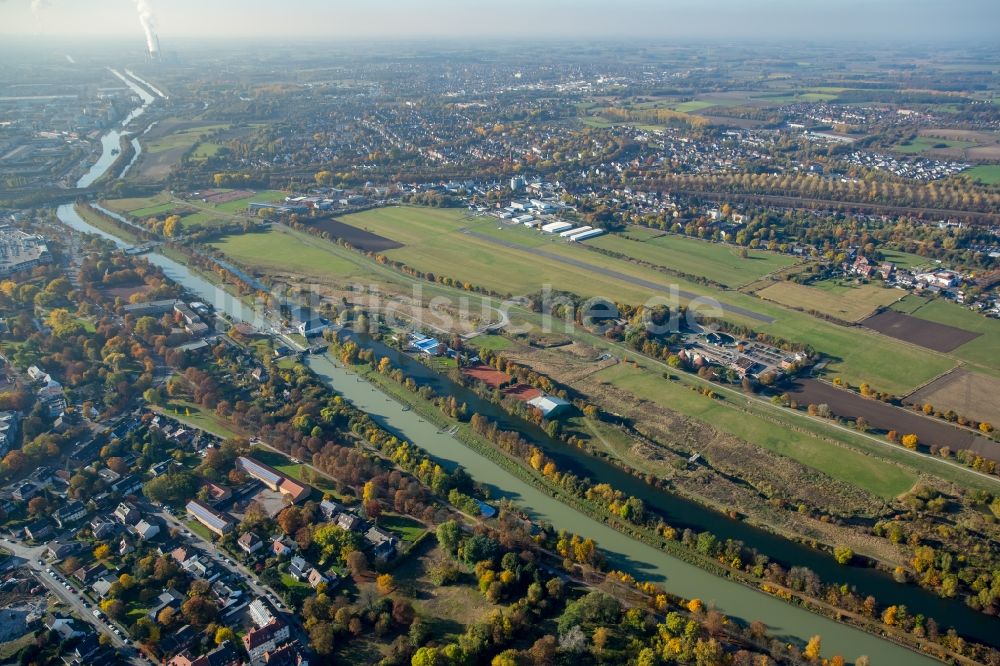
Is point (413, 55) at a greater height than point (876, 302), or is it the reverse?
point (413, 55)

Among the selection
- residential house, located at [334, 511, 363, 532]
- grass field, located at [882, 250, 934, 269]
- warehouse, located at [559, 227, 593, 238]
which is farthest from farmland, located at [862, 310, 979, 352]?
residential house, located at [334, 511, 363, 532]

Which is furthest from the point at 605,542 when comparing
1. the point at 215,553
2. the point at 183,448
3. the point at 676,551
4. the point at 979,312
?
the point at 979,312

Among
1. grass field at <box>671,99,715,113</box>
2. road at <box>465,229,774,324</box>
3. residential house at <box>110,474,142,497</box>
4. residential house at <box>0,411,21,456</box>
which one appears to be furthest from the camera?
grass field at <box>671,99,715,113</box>

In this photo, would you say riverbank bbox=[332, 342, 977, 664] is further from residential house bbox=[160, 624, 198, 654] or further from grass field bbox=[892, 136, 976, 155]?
grass field bbox=[892, 136, 976, 155]

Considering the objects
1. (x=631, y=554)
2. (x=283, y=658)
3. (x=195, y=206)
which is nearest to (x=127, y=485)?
(x=283, y=658)

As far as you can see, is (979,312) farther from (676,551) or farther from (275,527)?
(275,527)

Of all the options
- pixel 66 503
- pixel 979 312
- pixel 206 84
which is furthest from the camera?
pixel 206 84

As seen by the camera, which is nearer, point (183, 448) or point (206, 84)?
point (183, 448)

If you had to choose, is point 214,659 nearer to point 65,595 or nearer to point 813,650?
point 65,595
